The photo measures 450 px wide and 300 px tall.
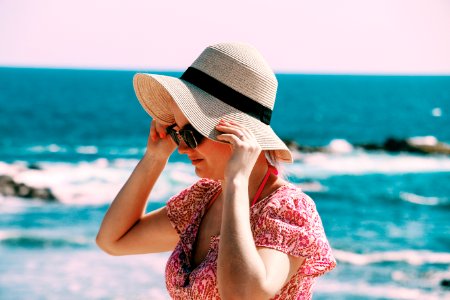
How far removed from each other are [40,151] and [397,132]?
84.5ft

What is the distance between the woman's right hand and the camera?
3.00m

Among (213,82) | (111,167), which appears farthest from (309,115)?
(213,82)

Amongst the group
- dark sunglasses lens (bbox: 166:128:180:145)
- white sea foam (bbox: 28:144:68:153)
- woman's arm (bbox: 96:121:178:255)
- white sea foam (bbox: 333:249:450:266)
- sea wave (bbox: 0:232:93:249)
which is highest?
dark sunglasses lens (bbox: 166:128:180:145)

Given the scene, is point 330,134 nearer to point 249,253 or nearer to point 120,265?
point 120,265

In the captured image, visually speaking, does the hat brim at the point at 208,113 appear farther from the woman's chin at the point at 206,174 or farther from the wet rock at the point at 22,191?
the wet rock at the point at 22,191

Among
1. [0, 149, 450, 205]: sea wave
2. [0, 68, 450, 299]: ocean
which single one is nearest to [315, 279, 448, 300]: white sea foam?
[0, 68, 450, 299]: ocean

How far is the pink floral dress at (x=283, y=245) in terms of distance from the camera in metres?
2.33

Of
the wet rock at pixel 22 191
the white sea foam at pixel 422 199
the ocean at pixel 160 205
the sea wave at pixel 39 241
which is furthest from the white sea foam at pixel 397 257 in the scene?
the wet rock at pixel 22 191

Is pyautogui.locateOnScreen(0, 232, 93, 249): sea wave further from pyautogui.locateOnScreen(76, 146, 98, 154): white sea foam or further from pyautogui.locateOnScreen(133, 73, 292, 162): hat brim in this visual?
pyautogui.locateOnScreen(76, 146, 98, 154): white sea foam

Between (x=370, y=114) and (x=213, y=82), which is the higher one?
(x=213, y=82)

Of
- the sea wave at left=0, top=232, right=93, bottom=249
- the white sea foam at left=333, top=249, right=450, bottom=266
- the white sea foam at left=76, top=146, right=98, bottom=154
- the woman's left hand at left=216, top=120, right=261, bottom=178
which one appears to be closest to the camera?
the woman's left hand at left=216, top=120, right=261, bottom=178

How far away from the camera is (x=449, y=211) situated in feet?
59.5

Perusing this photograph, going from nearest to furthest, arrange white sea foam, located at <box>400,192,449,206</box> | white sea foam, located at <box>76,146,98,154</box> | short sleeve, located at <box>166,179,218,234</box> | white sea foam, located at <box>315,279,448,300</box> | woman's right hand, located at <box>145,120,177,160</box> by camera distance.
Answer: short sleeve, located at <box>166,179,218,234</box> < woman's right hand, located at <box>145,120,177,160</box> < white sea foam, located at <box>315,279,448,300</box> < white sea foam, located at <box>400,192,449,206</box> < white sea foam, located at <box>76,146,98,154</box>

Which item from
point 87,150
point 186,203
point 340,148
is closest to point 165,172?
point 87,150
